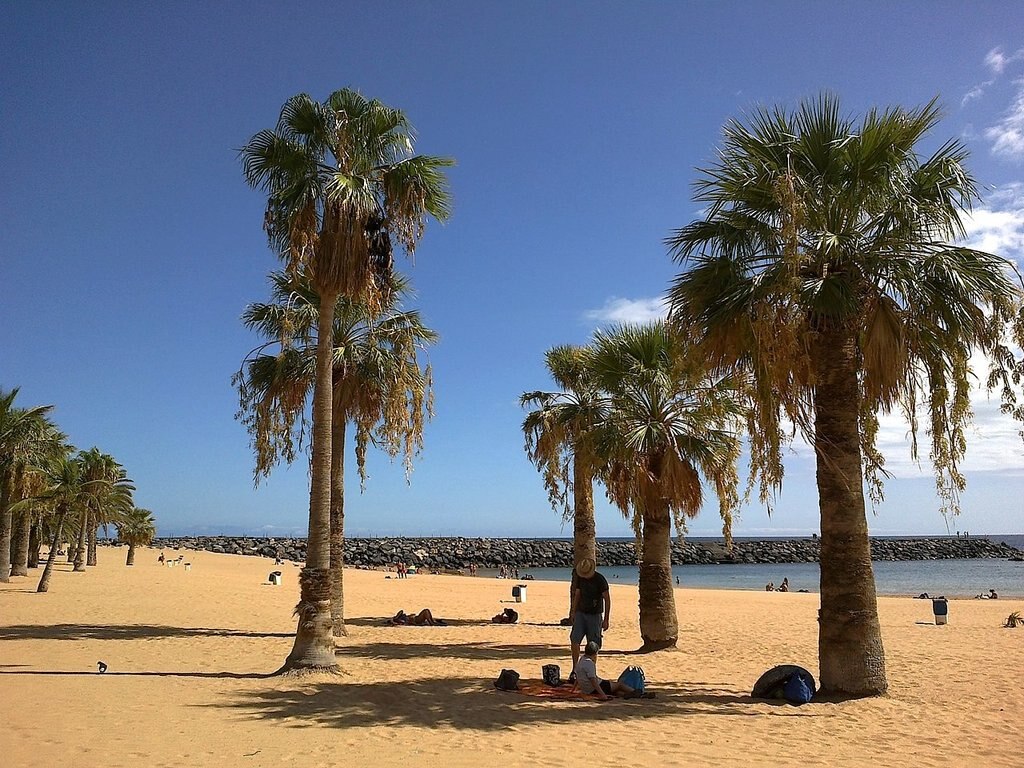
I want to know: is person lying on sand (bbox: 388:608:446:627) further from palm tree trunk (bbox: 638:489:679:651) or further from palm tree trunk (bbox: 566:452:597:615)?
palm tree trunk (bbox: 638:489:679:651)

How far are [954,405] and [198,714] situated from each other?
397 inches

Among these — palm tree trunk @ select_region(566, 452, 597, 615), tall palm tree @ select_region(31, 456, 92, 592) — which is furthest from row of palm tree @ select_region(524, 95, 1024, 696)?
tall palm tree @ select_region(31, 456, 92, 592)

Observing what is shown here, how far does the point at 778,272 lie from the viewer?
367 inches

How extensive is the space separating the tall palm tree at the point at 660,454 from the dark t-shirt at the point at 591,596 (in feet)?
11.2

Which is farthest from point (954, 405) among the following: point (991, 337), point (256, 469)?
point (256, 469)

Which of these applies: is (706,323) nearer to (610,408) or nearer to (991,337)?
(991,337)

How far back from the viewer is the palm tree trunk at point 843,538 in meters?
9.31

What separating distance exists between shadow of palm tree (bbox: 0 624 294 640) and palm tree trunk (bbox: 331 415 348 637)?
1202 mm

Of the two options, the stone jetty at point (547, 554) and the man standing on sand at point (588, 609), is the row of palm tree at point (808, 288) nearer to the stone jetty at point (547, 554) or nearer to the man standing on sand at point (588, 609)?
the man standing on sand at point (588, 609)

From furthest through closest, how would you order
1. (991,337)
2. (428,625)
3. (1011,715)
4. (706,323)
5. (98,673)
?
(428,625)
(98,673)
(706,323)
(991,337)
(1011,715)

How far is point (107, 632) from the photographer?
1644cm

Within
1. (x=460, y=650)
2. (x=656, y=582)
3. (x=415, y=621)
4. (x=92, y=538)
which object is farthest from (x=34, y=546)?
(x=656, y=582)

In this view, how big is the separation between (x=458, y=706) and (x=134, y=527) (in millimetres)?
47853

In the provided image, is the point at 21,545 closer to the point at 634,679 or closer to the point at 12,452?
the point at 12,452
